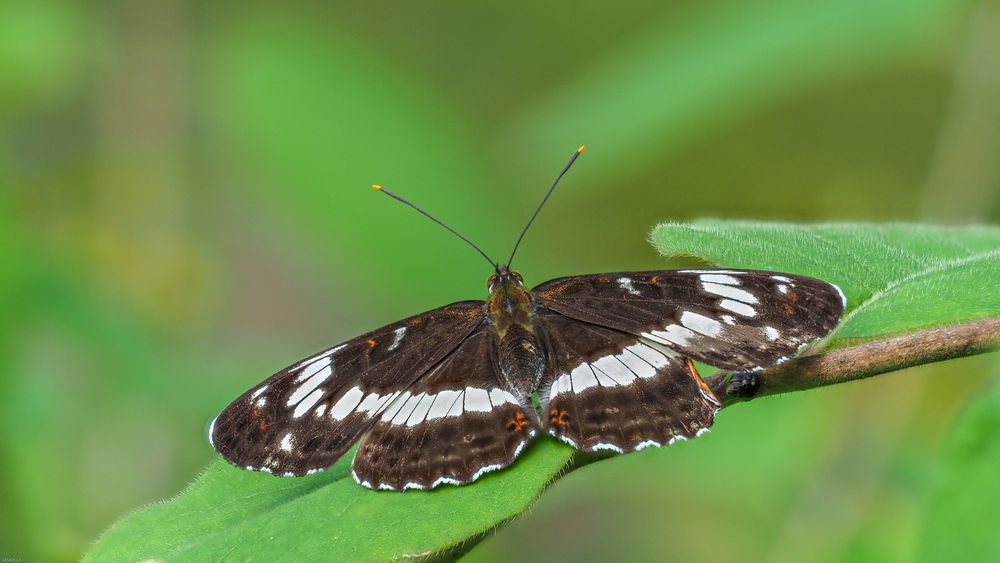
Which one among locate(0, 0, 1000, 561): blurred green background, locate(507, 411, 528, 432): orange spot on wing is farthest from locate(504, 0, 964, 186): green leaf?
locate(507, 411, 528, 432): orange spot on wing

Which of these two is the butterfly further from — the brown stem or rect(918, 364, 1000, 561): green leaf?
rect(918, 364, 1000, 561): green leaf

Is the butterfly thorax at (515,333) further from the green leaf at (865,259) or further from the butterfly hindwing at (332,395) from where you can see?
the green leaf at (865,259)

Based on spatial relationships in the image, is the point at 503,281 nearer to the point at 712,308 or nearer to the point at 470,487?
the point at 712,308

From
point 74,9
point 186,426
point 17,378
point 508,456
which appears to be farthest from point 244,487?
point 74,9

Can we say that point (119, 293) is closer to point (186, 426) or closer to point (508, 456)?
point (186, 426)

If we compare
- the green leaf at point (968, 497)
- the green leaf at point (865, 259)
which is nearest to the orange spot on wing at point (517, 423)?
the green leaf at point (865, 259)

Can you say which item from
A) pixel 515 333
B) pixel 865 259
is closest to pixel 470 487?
pixel 515 333

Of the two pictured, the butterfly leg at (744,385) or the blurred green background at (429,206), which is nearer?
the butterfly leg at (744,385)

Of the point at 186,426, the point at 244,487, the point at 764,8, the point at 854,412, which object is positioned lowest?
the point at 186,426
